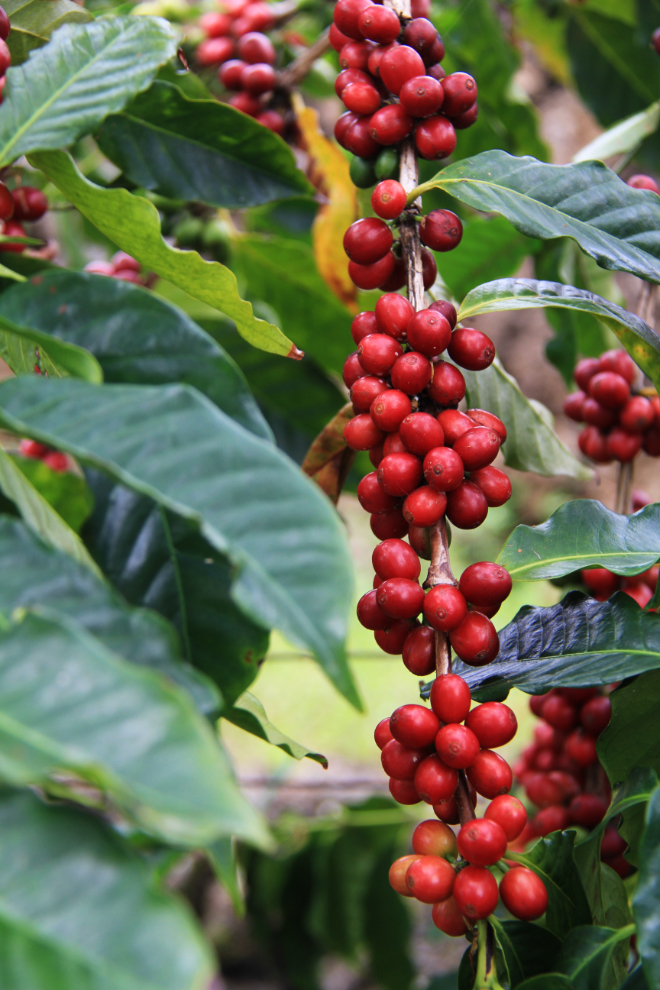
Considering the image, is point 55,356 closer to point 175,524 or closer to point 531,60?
point 175,524

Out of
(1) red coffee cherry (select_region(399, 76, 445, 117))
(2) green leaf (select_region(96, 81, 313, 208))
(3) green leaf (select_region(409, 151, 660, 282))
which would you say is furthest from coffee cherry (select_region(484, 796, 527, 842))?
(2) green leaf (select_region(96, 81, 313, 208))

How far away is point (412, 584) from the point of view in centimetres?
44

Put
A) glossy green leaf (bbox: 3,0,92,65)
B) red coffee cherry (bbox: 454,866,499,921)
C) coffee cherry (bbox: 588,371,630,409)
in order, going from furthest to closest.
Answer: coffee cherry (bbox: 588,371,630,409) < glossy green leaf (bbox: 3,0,92,65) < red coffee cherry (bbox: 454,866,499,921)

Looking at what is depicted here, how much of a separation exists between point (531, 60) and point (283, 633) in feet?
10.6

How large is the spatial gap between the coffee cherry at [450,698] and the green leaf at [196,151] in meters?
0.51

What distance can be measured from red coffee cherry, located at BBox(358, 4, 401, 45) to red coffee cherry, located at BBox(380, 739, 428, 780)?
1.65 ft

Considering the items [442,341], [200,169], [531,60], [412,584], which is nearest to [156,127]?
[200,169]

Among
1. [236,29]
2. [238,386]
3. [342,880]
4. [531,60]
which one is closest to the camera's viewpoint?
[238,386]

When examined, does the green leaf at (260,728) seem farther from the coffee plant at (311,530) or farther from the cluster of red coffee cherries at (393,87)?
the cluster of red coffee cherries at (393,87)

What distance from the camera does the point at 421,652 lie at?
450 mm

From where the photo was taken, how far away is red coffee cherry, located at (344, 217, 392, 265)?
510 millimetres

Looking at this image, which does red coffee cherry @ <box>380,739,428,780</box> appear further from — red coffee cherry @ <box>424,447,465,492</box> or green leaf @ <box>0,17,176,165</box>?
green leaf @ <box>0,17,176,165</box>

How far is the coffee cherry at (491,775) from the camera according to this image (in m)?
0.41

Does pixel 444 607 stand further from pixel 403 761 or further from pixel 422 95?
pixel 422 95
